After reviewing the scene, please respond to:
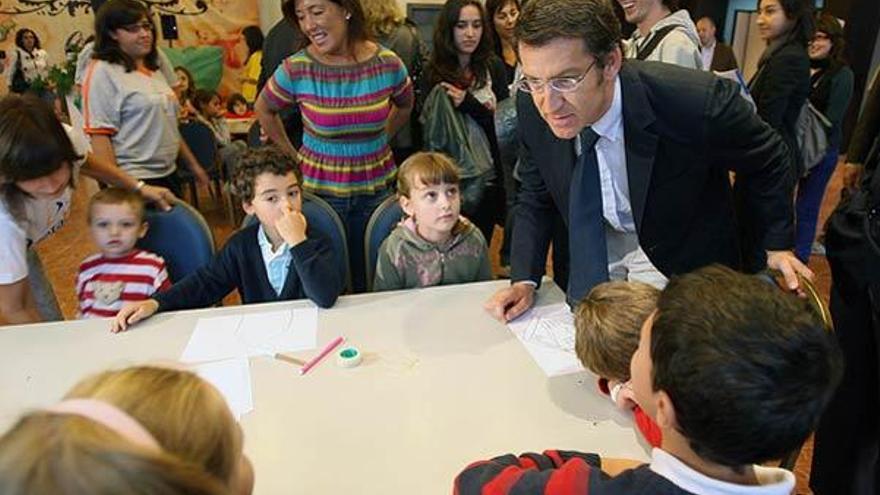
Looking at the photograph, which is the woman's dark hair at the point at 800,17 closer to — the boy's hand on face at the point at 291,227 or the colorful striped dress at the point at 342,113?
the colorful striped dress at the point at 342,113

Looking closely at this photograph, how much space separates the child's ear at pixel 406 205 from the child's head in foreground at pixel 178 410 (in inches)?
47.6

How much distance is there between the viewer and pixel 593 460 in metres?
0.96

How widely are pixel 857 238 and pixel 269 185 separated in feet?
4.75

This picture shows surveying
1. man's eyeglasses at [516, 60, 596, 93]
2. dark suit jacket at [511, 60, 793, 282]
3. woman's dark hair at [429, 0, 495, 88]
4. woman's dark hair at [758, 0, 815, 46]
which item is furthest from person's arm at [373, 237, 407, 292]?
woman's dark hair at [758, 0, 815, 46]

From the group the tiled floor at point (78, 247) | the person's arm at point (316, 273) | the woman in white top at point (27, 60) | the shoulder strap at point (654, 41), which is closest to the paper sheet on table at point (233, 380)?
the person's arm at point (316, 273)

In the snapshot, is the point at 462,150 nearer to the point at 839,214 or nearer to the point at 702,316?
the point at 839,214

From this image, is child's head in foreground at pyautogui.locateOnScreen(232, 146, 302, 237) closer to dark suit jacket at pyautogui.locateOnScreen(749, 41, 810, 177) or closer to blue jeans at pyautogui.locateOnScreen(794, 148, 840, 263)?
dark suit jacket at pyautogui.locateOnScreen(749, 41, 810, 177)

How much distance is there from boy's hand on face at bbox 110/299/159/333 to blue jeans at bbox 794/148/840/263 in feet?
10.4

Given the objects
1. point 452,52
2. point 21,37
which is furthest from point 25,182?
point 21,37

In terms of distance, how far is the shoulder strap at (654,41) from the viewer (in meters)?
1.97

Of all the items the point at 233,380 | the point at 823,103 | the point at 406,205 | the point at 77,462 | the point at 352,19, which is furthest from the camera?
the point at 823,103

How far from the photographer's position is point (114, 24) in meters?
2.42

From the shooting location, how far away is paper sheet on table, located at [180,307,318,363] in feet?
4.48

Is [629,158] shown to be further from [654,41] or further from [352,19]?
[352,19]
